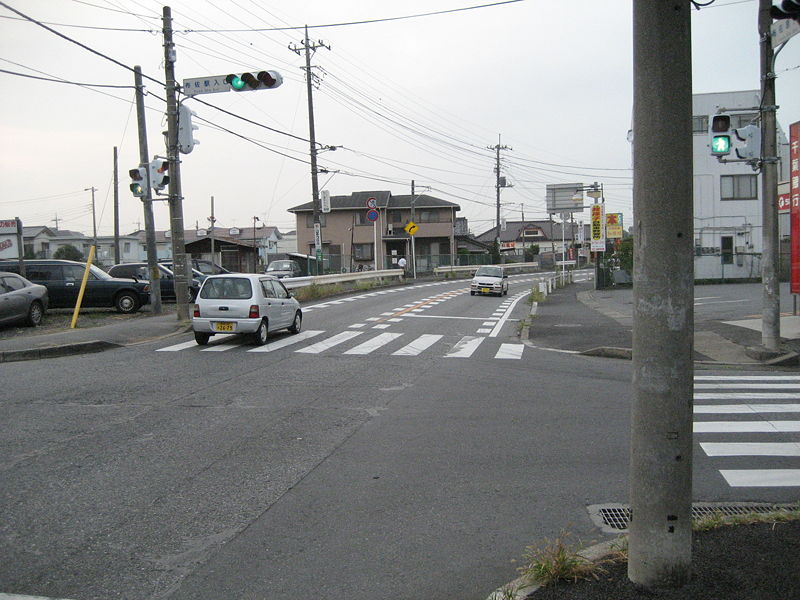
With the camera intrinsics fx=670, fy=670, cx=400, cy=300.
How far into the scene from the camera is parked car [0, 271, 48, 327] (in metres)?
15.8

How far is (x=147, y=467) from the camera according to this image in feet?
20.0

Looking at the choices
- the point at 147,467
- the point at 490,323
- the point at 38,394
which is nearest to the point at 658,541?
the point at 147,467

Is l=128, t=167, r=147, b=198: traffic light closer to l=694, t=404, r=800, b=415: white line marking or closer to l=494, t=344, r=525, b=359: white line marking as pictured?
l=494, t=344, r=525, b=359: white line marking

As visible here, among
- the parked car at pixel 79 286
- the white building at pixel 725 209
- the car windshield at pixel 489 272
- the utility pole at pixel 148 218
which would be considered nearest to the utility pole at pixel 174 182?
the utility pole at pixel 148 218

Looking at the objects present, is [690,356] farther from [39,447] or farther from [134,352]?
[134,352]

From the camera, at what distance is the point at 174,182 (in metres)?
17.7

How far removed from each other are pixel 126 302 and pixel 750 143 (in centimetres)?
1705

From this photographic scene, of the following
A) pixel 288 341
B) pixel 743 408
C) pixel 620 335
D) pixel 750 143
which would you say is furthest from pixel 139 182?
pixel 743 408

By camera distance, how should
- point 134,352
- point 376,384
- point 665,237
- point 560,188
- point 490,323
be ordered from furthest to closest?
point 560,188, point 490,323, point 134,352, point 376,384, point 665,237

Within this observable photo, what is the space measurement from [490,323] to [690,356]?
1745 centimetres

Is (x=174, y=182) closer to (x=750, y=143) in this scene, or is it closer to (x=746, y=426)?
(x=750, y=143)

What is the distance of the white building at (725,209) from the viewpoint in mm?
40562

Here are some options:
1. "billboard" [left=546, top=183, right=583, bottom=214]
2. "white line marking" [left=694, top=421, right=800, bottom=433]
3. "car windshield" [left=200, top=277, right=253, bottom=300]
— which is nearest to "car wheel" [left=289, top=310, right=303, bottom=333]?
"car windshield" [left=200, top=277, right=253, bottom=300]

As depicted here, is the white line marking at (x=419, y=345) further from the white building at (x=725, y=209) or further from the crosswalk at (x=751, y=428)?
the white building at (x=725, y=209)
